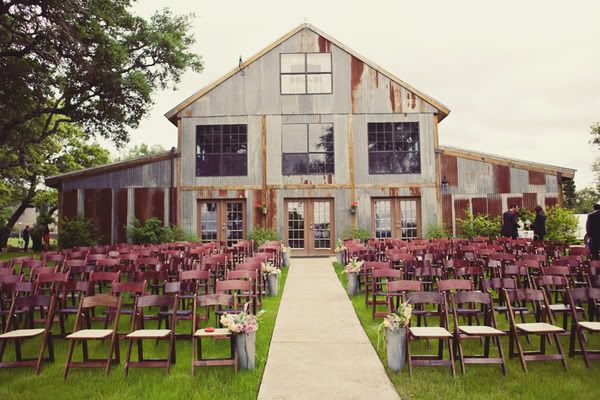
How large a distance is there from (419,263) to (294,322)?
8.78 ft

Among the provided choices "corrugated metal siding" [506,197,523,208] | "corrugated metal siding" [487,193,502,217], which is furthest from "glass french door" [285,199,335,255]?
"corrugated metal siding" [506,197,523,208]

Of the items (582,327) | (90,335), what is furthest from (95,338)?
(582,327)

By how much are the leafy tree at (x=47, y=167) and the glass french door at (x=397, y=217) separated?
1859cm

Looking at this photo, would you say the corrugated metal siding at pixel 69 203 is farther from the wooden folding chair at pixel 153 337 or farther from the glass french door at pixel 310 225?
the wooden folding chair at pixel 153 337

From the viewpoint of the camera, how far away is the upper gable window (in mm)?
18812

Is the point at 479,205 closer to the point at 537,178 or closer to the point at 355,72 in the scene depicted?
the point at 537,178

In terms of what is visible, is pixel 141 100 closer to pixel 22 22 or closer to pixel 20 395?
pixel 22 22

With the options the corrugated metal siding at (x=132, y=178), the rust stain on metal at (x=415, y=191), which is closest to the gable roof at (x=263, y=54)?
the corrugated metal siding at (x=132, y=178)

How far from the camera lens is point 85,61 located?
580 inches

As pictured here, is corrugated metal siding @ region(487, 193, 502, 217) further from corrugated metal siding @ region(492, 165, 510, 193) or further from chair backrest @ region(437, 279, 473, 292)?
chair backrest @ region(437, 279, 473, 292)

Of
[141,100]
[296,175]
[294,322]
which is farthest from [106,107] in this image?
[294,322]

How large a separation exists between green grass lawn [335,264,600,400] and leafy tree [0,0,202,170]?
12399 mm

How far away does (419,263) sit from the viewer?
8672mm

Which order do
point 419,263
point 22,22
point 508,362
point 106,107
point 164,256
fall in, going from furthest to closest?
point 106,107 < point 22,22 < point 164,256 < point 419,263 < point 508,362
